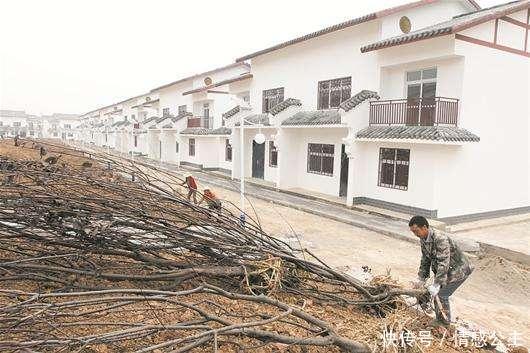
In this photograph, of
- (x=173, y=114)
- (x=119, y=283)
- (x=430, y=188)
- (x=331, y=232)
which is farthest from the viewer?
(x=173, y=114)

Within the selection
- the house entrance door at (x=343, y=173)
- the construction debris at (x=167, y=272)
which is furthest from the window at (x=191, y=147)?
the construction debris at (x=167, y=272)

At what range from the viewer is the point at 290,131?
19.5 metres

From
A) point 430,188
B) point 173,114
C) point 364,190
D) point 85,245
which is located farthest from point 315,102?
point 173,114

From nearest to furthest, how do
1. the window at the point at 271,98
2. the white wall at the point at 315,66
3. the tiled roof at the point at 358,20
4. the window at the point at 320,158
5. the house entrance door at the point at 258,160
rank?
the tiled roof at the point at 358,20
the white wall at the point at 315,66
the window at the point at 320,158
the window at the point at 271,98
the house entrance door at the point at 258,160

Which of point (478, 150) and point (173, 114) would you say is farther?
point (173, 114)

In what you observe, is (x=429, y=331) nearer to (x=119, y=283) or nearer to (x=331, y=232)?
(x=119, y=283)

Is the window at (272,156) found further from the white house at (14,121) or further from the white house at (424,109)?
the white house at (14,121)

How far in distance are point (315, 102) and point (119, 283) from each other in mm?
15583

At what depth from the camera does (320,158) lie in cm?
1852

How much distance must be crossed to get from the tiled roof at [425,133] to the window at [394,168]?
916 millimetres

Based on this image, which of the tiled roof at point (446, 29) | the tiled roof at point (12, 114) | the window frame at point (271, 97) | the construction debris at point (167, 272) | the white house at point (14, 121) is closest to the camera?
the construction debris at point (167, 272)

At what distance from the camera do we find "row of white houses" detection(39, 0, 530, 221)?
1305 cm

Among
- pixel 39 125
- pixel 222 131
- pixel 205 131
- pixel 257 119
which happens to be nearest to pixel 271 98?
pixel 257 119

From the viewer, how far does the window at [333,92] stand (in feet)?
55.5
